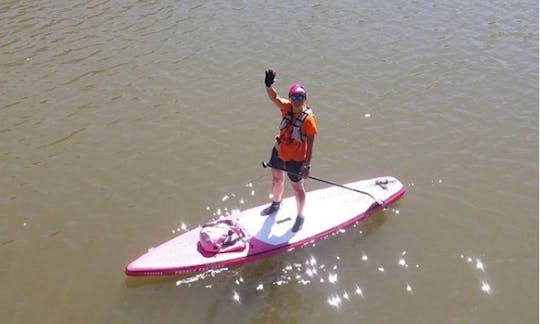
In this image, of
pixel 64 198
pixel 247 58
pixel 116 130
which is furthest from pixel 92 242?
pixel 247 58

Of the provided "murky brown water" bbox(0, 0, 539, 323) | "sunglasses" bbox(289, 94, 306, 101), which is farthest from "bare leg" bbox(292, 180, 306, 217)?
"sunglasses" bbox(289, 94, 306, 101)

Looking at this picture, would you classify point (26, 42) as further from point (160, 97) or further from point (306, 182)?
point (306, 182)

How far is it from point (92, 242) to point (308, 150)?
15.0 feet

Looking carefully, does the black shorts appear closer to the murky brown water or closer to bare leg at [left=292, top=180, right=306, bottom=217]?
bare leg at [left=292, top=180, right=306, bottom=217]

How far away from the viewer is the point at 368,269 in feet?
29.4

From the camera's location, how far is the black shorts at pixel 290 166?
865 centimetres

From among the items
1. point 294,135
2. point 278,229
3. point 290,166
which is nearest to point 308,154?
point 294,135

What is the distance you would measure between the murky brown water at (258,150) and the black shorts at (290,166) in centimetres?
160

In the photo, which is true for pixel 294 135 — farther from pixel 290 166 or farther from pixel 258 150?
pixel 258 150

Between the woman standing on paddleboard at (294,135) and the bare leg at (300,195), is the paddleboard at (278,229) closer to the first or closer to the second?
the bare leg at (300,195)

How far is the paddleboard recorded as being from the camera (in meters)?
8.66

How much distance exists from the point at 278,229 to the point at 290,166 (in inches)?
58.0

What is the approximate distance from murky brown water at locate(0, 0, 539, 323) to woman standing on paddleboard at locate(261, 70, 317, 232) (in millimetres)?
1684

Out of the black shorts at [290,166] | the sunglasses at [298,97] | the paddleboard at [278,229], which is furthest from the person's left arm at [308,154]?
the paddleboard at [278,229]
